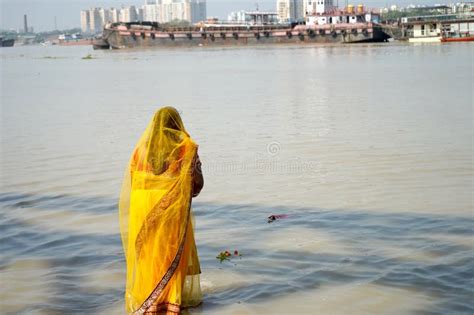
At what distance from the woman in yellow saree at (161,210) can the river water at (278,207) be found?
491 millimetres

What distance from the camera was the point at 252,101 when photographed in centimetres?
1666

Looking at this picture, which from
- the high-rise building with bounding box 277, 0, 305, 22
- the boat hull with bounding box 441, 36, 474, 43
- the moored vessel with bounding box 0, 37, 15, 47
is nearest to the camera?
the boat hull with bounding box 441, 36, 474, 43

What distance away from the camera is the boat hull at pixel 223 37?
195 ft

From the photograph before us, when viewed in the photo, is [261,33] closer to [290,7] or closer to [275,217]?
[275,217]

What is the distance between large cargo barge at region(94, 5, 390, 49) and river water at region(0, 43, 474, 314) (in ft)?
146

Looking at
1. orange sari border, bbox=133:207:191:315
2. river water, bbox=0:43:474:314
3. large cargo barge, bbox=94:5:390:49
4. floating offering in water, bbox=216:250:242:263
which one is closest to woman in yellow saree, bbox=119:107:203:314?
orange sari border, bbox=133:207:191:315

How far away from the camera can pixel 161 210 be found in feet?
12.1

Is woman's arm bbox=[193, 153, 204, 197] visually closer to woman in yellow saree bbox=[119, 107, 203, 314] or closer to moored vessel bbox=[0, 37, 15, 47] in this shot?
woman in yellow saree bbox=[119, 107, 203, 314]

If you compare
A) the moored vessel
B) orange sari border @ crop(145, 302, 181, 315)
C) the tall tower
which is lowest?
orange sari border @ crop(145, 302, 181, 315)

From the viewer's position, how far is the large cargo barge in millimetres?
58656

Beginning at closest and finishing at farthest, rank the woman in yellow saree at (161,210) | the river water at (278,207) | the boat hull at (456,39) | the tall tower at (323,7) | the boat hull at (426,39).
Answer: the woman in yellow saree at (161,210) < the river water at (278,207) < the boat hull at (456,39) < the boat hull at (426,39) < the tall tower at (323,7)

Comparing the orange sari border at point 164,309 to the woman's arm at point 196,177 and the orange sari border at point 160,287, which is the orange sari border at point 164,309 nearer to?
the orange sari border at point 160,287

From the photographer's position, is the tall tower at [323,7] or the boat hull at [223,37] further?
the tall tower at [323,7]

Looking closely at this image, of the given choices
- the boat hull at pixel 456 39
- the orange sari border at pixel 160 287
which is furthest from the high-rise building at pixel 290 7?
the orange sari border at pixel 160 287
